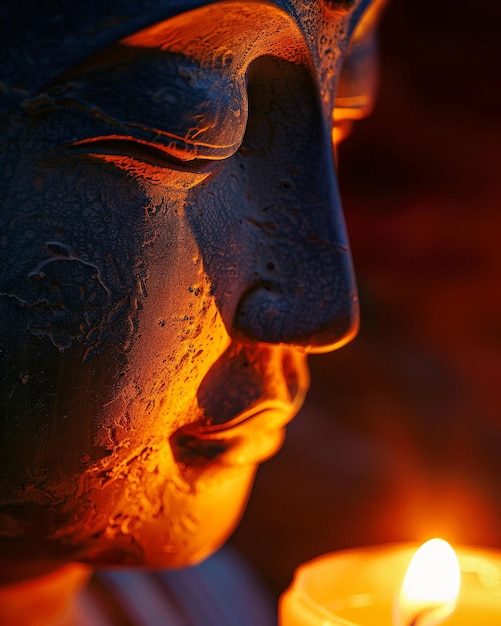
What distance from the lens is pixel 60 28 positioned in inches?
13.4

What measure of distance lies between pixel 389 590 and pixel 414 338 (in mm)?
621

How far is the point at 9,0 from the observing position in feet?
1.12

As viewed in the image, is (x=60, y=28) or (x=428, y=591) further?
(x=428, y=591)

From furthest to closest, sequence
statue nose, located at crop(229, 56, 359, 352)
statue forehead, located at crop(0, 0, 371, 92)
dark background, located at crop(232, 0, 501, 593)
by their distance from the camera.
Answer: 1. dark background, located at crop(232, 0, 501, 593)
2. statue nose, located at crop(229, 56, 359, 352)
3. statue forehead, located at crop(0, 0, 371, 92)

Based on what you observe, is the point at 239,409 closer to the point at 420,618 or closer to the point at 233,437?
the point at 233,437

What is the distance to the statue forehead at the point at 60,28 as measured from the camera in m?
0.34

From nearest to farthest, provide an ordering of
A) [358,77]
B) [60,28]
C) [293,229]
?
[60,28]
[293,229]
[358,77]

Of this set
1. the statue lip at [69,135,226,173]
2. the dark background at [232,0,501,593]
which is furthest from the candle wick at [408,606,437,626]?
the dark background at [232,0,501,593]

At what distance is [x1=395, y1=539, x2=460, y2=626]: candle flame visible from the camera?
0.49m

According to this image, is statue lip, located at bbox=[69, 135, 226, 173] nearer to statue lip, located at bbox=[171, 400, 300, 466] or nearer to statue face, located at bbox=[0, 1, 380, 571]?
statue face, located at bbox=[0, 1, 380, 571]

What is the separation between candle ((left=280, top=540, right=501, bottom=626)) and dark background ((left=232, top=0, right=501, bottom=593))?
0.42m

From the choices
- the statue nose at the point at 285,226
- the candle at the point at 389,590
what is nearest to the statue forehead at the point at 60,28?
the statue nose at the point at 285,226

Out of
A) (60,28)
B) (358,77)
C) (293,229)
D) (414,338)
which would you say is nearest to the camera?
(60,28)

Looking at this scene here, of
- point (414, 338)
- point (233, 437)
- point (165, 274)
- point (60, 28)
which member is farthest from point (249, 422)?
point (414, 338)
